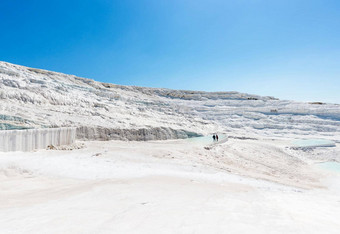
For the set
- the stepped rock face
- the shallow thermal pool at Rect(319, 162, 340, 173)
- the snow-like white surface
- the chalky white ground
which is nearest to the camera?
the chalky white ground

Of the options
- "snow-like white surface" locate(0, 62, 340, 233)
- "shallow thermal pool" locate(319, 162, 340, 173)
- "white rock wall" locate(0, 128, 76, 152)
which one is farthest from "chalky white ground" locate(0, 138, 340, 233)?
"shallow thermal pool" locate(319, 162, 340, 173)

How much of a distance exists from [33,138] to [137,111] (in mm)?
14069

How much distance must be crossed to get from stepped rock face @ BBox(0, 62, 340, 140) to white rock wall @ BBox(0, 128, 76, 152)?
1.77 meters

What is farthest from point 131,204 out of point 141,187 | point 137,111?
point 137,111

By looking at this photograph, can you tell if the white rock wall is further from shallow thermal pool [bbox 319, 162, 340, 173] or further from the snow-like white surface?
shallow thermal pool [bbox 319, 162, 340, 173]

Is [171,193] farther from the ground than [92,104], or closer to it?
closer to it

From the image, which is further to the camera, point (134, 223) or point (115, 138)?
point (115, 138)

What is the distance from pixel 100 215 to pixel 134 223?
1.89 feet

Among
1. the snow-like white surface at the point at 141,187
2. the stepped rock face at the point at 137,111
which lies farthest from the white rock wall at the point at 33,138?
the stepped rock face at the point at 137,111

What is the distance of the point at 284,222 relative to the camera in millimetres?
3113

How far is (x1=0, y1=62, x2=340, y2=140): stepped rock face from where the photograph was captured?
14.8 metres

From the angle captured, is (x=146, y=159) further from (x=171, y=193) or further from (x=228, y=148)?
(x=228, y=148)

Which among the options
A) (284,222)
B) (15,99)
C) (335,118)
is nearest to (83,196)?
(284,222)

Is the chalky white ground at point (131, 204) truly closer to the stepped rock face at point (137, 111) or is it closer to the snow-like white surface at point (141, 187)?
the snow-like white surface at point (141, 187)
